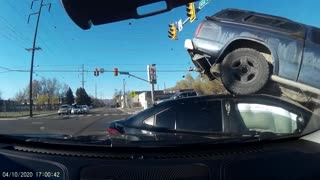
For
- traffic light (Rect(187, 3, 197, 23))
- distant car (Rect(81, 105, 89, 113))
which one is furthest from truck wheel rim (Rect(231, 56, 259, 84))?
distant car (Rect(81, 105, 89, 113))

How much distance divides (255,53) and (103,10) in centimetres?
231

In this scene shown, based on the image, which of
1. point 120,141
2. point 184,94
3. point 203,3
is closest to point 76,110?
point 120,141

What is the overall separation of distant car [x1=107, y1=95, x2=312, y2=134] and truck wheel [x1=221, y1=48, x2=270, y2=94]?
26 centimetres

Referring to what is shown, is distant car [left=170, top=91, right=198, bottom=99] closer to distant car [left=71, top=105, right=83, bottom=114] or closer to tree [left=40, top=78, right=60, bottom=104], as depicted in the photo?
distant car [left=71, top=105, right=83, bottom=114]

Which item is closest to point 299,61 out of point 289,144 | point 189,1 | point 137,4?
point 289,144

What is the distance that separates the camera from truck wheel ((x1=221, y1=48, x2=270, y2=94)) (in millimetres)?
4406

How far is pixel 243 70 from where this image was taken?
4.59 m

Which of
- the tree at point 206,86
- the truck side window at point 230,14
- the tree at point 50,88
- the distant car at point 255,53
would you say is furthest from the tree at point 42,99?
the tree at point 206,86

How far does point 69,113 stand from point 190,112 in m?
1.38

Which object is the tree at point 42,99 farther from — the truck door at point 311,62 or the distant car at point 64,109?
the truck door at point 311,62

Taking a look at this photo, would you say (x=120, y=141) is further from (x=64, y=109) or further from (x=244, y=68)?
(x=244, y=68)

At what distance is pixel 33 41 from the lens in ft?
8.31

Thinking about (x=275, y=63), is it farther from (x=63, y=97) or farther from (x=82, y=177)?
(x=82, y=177)

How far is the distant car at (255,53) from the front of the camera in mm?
4137
